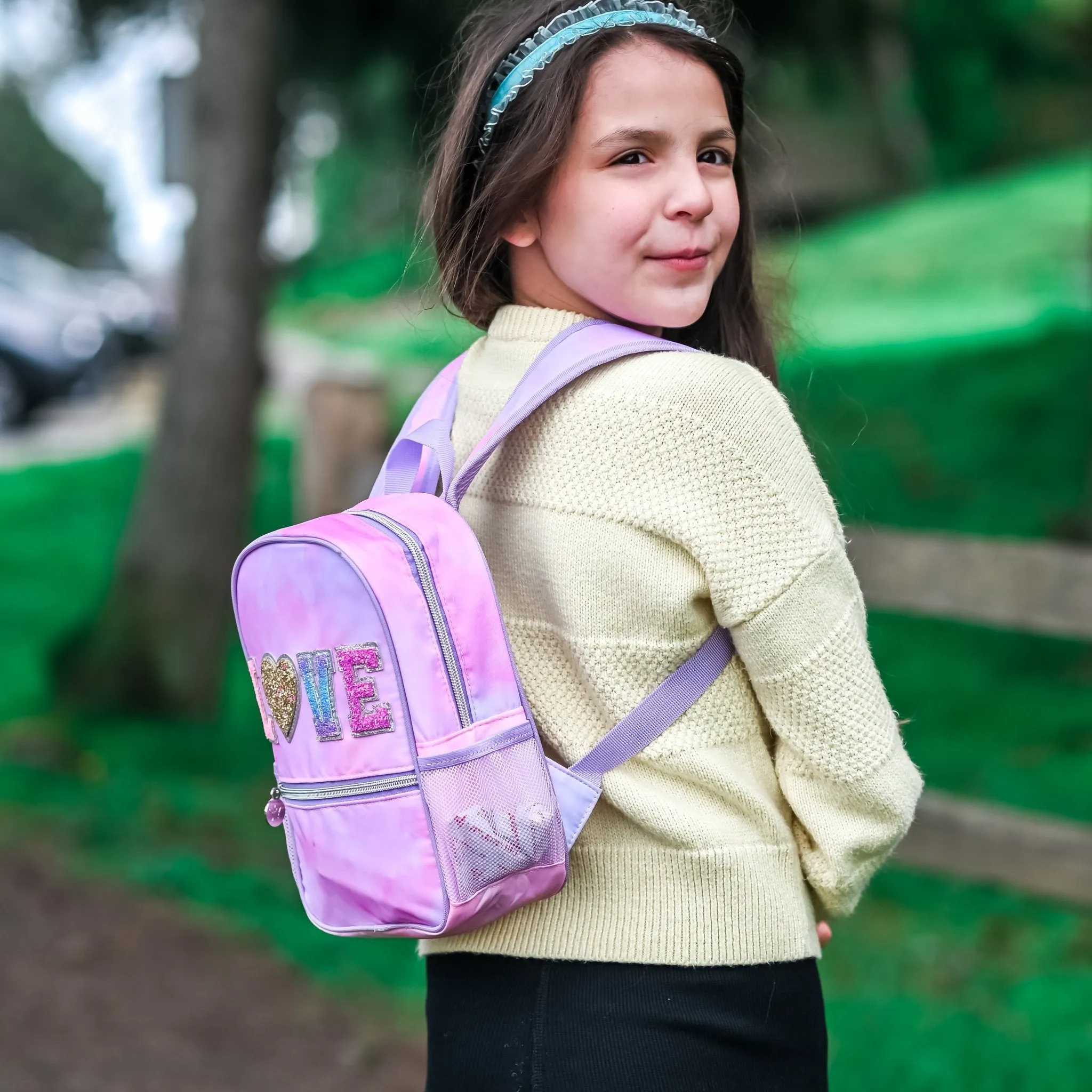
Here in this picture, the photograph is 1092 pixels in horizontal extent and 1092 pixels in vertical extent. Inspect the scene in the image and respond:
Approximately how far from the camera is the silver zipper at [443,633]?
4.69ft

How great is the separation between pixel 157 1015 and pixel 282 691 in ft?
8.57

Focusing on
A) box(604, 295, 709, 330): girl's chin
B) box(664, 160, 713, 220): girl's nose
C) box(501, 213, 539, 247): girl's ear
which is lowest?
box(604, 295, 709, 330): girl's chin

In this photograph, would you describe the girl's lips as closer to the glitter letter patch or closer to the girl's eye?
the girl's eye

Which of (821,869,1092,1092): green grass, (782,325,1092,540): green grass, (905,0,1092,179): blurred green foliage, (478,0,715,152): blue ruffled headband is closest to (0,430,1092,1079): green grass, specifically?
(821,869,1092,1092): green grass

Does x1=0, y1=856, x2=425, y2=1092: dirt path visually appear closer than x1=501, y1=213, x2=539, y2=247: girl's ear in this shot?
No

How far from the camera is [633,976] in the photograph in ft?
5.01

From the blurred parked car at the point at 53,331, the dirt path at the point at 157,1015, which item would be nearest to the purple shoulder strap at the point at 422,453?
the dirt path at the point at 157,1015

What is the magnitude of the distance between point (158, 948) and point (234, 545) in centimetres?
197

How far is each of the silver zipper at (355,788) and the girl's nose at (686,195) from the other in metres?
0.67

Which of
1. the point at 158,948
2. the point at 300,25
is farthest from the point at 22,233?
the point at 158,948

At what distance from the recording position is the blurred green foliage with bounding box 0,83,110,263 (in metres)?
38.2

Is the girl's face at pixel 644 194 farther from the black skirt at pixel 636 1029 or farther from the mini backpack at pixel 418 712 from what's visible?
the black skirt at pixel 636 1029

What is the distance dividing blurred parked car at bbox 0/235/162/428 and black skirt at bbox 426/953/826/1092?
1311 centimetres

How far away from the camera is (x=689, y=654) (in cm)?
154
